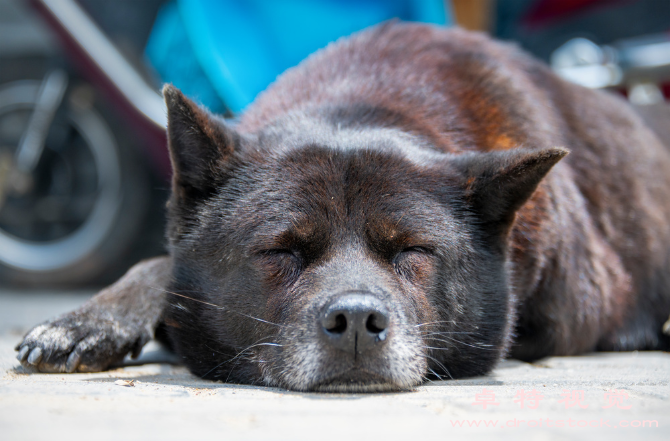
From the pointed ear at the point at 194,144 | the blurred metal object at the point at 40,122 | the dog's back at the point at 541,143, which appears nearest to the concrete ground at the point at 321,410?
the dog's back at the point at 541,143

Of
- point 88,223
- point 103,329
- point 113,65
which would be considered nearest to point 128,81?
point 113,65

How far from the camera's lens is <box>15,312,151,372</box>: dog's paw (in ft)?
7.31

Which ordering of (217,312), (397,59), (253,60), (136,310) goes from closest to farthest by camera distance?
(217,312) < (136,310) < (397,59) < (253,60)

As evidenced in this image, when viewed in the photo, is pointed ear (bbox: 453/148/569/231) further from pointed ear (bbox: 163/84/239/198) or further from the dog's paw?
the dog's paw

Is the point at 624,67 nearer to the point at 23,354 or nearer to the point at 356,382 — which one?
the point at 356,382

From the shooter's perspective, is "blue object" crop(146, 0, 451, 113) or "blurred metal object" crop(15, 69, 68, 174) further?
"blurred metal object" crop(15, 69, 68, 174)

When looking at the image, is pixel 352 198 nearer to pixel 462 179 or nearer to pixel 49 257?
pixel 462 179

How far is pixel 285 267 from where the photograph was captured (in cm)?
216

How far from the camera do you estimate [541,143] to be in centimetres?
291

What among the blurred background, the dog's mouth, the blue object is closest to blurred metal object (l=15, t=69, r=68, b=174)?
the blurred background

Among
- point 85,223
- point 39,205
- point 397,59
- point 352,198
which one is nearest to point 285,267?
point 352,198

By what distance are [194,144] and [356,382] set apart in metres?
1.05

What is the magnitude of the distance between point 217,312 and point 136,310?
1.36 ft

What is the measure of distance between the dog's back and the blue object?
1.21m
